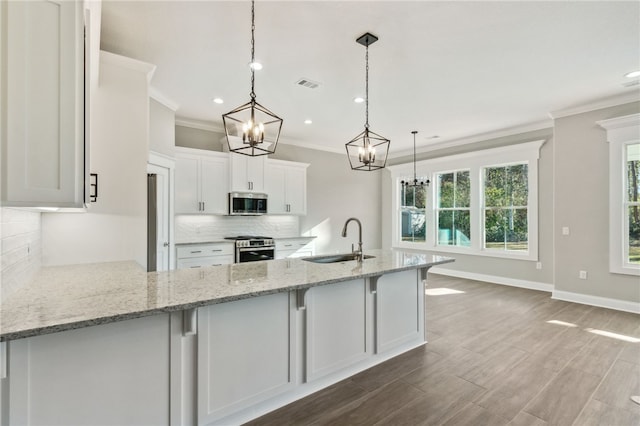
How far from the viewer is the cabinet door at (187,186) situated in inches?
196

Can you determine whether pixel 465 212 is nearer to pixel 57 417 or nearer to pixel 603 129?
pixel 603 129

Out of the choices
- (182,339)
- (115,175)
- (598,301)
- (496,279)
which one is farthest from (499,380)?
(496,279)

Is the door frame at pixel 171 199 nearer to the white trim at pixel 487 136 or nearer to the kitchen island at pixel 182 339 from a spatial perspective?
the kitchen island at pixel 182 339

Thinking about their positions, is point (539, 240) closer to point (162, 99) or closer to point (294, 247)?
point (294, 247)

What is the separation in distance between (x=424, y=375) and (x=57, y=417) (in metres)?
2.43

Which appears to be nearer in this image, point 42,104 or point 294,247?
point 42,104

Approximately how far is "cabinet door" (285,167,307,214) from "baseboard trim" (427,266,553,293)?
3395mm

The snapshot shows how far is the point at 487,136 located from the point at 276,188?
14.3ft

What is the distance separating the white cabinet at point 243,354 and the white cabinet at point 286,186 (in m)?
4.05

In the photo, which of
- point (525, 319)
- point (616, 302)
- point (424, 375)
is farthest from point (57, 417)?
point (616, 302)

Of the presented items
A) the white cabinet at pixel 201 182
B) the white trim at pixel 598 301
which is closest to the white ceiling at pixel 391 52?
the white cabinet at pixel 201 182

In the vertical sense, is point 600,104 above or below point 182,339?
above

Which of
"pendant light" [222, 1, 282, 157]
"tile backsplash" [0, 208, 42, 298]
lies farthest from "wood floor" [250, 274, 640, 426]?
"pendant light" [222, 1, 282, 157]

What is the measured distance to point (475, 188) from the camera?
6508mm
